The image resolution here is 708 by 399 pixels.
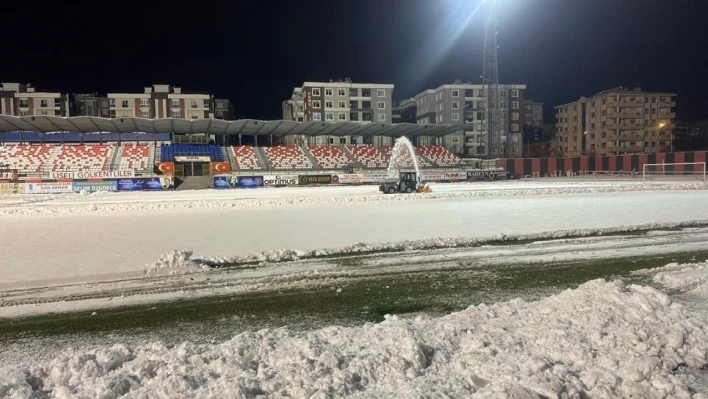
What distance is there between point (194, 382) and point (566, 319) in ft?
13.3

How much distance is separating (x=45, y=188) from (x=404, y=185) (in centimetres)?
3349

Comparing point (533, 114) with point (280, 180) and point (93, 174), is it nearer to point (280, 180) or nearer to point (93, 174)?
point (280, 180)

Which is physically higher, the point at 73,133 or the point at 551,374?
the point at 73,133

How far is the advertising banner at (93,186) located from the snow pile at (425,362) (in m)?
46.0

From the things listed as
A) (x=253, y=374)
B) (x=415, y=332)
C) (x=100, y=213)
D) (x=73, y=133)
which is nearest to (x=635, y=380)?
(x=415, y=332)

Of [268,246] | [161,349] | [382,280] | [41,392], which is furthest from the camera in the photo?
[268,246]

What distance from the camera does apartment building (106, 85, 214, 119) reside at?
84.3m

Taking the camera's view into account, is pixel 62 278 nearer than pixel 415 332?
No

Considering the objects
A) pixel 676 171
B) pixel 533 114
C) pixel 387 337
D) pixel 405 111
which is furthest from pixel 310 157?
pixel 533 114

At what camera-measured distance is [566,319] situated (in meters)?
5.42

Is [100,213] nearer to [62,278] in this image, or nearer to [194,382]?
[62,278]

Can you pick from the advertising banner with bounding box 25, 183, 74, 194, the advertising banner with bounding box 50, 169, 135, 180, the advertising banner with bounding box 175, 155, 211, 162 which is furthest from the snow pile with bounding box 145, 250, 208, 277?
the advertising banner with bounding box 175, 155, 211, 162

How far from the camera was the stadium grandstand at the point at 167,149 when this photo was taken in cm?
5212

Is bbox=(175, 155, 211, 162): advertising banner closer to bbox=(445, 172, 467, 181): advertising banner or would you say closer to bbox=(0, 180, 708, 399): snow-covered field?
bbox=(445, 172, 467, 181): advertising banner
